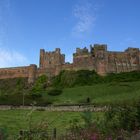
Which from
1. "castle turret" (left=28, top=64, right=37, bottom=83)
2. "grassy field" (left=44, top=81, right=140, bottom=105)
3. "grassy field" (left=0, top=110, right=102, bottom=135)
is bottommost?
"grassy field" (left=0, top=110, right=102, bottom=135)

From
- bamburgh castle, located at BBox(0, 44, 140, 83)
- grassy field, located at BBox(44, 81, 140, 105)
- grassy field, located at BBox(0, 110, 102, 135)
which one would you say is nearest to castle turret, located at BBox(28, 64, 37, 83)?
bamburgh castle, located at BBox(0, 44, 140, 83)

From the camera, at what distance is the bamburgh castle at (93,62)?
93.6 meters

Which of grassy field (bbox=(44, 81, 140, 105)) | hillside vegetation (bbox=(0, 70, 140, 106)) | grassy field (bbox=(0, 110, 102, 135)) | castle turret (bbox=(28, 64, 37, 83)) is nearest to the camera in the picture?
grassy field (bbox=(0, 110, 102, 135))

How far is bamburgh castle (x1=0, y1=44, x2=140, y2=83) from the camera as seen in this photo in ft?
307

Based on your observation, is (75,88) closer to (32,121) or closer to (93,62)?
(93,62)

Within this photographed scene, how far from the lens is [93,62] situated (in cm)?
9450

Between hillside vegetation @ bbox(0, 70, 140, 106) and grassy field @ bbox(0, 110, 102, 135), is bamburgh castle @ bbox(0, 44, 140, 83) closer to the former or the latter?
hillside vegetation @ bbox(0, 70, 140, 106)

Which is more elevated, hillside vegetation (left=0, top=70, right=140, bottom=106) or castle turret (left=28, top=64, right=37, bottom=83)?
castle turret (left=28, top=64, right=37, bottom=83)

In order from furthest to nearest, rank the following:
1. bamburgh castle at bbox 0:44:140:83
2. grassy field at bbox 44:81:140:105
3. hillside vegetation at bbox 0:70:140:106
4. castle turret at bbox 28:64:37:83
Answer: castle turret at bbox 28:64:37:83 → bamburgh castle at bbox 0:44:140:83 → grassy field at bbox 44:81:140:105 → hillside vegetation at bbox 0:70:140:106

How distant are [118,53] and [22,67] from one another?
93.7 ft

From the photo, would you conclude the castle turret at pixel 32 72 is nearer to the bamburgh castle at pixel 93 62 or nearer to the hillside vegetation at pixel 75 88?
the bamburgh castle at pixel 93 62

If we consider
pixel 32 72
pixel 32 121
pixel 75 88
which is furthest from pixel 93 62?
pixel 32 121

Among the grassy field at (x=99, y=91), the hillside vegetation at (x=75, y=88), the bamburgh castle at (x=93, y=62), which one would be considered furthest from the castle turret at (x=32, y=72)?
the grassy field at (x=99, y=91)

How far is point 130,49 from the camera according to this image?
9681 centimetres
